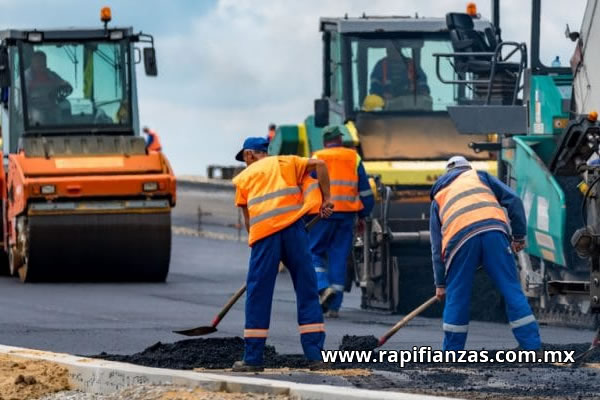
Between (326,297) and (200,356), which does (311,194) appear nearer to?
(200,356)

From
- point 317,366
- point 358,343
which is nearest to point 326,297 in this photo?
point 358,343

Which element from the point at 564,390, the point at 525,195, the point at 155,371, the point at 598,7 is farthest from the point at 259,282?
the point at 525,195

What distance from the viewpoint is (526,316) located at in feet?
36.6

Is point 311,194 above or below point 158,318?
above

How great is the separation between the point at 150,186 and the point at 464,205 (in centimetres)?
859

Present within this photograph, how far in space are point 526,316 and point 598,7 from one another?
305cm

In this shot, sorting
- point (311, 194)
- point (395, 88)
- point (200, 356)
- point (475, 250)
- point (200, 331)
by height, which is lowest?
point (200, 331)

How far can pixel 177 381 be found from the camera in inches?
353

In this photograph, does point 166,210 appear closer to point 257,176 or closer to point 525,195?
point 525,195

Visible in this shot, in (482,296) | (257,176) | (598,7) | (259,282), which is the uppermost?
(598,7)

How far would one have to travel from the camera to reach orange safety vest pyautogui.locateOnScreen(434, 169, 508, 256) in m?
11.3

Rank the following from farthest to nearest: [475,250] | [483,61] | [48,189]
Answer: [48,189]
[483,61]
[475,250]

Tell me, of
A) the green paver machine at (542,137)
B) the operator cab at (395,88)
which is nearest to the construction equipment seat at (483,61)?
the green paver machine at (542,137)

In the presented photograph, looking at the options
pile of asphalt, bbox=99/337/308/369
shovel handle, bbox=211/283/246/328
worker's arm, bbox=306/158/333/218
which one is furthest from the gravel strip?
shovel handle, bbox=211/283/246/328
